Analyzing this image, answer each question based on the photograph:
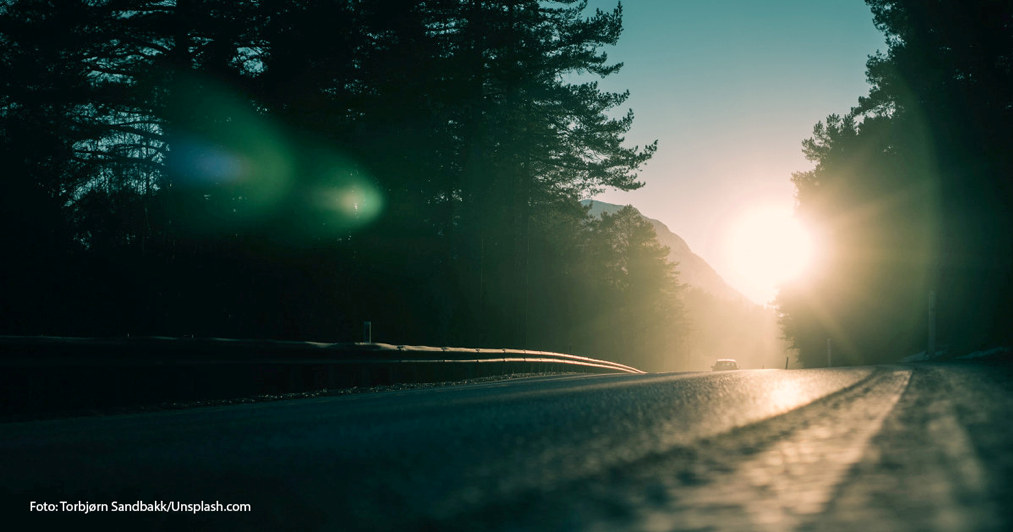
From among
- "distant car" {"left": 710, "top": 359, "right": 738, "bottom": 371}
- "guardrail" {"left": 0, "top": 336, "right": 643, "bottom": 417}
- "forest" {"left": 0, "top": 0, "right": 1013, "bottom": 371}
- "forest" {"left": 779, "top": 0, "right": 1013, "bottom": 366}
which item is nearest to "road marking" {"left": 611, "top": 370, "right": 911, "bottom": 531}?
"guardrail" {"left": 0, "top": 336, "right": 643, "bottom": 417}

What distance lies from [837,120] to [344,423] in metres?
62.5

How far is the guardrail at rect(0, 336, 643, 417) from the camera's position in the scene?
9359 mm

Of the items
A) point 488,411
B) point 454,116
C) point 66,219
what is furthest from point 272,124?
point 488,411

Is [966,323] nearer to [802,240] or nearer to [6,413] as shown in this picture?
[802,240]

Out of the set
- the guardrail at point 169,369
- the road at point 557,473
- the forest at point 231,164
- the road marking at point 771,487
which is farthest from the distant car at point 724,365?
the road marking at point 771,487

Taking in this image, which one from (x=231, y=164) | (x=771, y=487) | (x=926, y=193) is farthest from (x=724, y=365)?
(x=771, y=487)

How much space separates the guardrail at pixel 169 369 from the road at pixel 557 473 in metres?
7.53

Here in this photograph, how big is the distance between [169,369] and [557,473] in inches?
407

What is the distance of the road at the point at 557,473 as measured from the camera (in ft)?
3.79

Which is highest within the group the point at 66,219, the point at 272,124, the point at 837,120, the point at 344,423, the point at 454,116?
the point at 837,120

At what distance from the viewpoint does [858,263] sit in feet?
162

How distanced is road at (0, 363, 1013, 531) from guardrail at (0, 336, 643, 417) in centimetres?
753

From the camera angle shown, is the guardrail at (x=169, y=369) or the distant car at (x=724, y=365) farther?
the distant car at (x=724, y=365)

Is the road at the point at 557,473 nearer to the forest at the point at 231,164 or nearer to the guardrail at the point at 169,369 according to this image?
the guardrail at the point at 169,369
